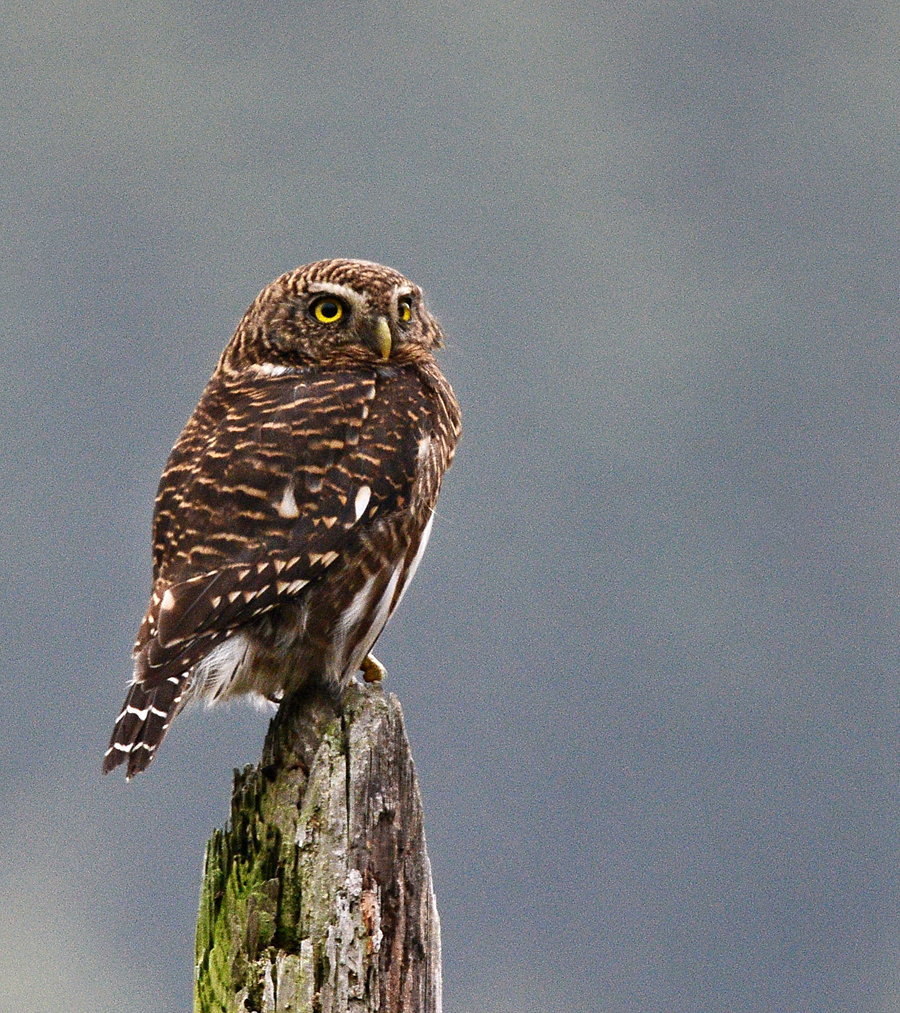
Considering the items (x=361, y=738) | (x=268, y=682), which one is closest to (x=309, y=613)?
(x=268, y=682)

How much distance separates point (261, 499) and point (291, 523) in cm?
13

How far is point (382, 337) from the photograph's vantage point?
5.46 m

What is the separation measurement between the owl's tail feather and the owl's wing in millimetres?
58

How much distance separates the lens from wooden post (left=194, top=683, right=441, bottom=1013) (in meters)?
3.27

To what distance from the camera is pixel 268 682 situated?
4.80m

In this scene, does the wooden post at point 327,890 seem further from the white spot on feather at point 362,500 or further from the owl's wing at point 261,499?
the white spot on feather at point 362,500

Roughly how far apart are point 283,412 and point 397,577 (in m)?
0.74

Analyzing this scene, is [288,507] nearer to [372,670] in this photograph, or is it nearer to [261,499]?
[261,499]

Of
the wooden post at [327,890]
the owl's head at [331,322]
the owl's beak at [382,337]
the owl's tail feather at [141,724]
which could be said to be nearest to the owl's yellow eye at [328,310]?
the owl's head at [331,322]

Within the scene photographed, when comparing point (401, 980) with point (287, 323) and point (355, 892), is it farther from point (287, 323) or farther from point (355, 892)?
point (287, 323)

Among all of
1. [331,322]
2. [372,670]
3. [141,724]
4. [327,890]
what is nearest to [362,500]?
[372,670]

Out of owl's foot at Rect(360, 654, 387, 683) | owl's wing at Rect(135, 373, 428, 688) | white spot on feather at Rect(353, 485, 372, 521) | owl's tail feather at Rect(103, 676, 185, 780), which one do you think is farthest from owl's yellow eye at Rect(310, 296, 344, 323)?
owl's tail feather at Rect(103, 676, 185, 780)

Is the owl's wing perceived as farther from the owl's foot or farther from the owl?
the owl's foot

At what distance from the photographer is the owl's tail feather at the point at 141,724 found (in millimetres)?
3965
